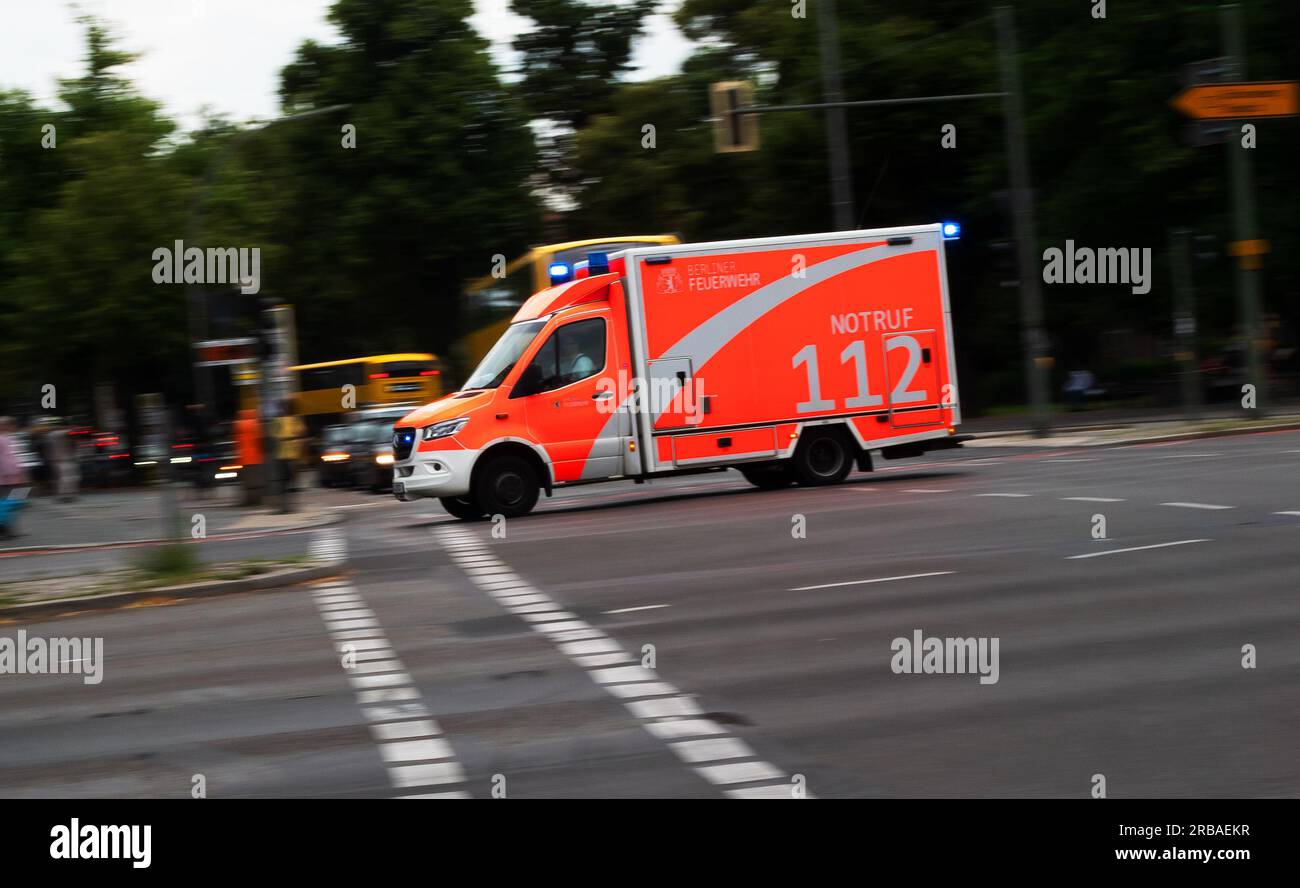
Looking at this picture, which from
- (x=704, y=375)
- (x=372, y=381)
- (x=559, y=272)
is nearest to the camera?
(x=704, y=375)

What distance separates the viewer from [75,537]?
76.2ft

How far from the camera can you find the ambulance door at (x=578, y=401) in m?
18.8

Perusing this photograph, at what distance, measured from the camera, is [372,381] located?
48.9 metres

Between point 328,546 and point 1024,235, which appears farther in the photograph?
point 1024,235

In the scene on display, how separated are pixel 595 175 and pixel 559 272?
35827 mm

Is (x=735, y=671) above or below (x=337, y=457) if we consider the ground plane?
below

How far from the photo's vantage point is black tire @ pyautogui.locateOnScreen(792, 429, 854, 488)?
788 inches

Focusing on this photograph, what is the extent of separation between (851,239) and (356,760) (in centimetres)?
1431

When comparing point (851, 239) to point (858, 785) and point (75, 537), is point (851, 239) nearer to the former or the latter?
point (75, 537)

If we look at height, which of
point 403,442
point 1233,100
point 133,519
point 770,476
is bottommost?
point 133,519

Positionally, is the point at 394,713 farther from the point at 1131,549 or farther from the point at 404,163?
the point at 404,163

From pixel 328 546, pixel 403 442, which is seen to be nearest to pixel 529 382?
pixel 403 442

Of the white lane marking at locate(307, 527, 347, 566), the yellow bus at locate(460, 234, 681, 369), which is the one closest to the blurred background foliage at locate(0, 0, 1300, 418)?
the yellow bus at locate(460, 234, 681, 369)

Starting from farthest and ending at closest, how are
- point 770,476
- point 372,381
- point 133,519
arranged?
1. point 372,381
2. point 133,519
3. point 770,476
